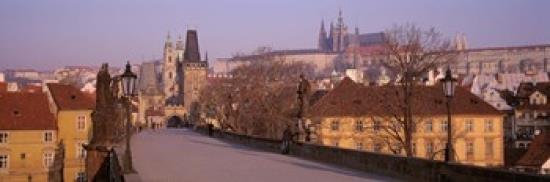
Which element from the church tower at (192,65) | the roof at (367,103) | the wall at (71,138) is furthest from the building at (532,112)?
the church tower at (192,65)

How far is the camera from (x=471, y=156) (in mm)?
59469

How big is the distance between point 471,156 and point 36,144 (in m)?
31.4

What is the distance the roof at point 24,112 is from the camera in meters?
56.9

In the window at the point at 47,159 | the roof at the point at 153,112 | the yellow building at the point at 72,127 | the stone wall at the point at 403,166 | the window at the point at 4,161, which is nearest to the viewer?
the stone wall at the point at 403,166

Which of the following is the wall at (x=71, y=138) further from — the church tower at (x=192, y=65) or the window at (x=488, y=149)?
the church tower at (x=192, y=65)

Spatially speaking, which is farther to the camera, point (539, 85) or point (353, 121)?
point (539, 85)

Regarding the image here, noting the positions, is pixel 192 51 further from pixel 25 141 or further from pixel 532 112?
pixel 25 141

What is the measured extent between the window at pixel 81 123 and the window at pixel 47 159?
11.6 ft

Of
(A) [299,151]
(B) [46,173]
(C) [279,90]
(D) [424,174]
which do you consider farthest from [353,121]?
(D) [424,174]

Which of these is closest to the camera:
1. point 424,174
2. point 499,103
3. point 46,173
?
point 424,174

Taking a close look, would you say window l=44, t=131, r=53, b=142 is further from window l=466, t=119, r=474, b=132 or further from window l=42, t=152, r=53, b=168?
window l=466, t=119, r=474, b=132

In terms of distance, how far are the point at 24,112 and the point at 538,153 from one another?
35.4m

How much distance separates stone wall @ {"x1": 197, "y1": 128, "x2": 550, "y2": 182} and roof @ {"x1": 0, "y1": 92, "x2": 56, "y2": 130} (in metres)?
31.1

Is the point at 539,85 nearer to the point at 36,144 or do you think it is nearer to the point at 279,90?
the point at 279,90
